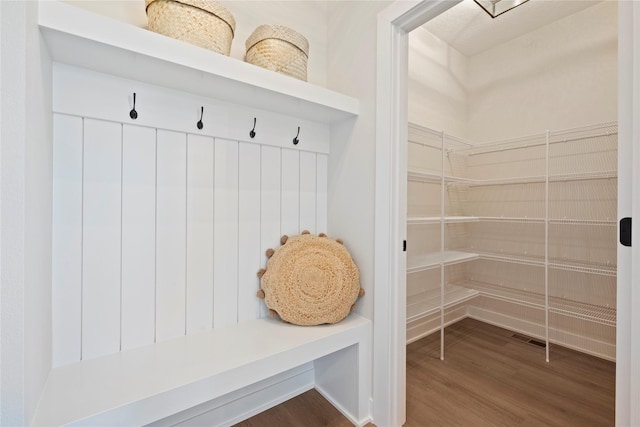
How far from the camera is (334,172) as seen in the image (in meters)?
1.61

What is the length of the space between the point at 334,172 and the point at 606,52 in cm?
225

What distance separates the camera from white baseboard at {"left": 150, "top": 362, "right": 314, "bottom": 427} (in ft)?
4.06

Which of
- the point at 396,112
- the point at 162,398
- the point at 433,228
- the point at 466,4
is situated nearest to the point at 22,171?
the point at 162,398

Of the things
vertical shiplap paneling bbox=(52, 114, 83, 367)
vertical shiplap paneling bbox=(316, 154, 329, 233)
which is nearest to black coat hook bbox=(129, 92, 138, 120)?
vertical shiplap paneling bbox=(52, 114, 83, 367)

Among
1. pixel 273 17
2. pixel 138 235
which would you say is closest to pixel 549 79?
pixel 273 17

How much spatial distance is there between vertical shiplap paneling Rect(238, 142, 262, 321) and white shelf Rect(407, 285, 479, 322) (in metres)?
1.09

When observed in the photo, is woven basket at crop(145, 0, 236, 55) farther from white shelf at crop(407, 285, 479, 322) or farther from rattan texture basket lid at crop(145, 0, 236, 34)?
white shelf at crop(407, 285, 479, 322)

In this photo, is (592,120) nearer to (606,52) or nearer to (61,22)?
(606,52)

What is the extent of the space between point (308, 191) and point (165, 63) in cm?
88

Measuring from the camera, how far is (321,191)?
5.41ft

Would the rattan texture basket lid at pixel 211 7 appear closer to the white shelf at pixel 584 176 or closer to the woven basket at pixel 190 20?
the woven basket at pixel 190 20

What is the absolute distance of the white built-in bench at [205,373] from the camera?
2.67 feet

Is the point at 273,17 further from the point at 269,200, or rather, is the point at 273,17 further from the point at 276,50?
the point at 269,200

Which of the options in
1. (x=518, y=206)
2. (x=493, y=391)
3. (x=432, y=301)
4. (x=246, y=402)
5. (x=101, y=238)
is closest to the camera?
(x=101, y=238)
